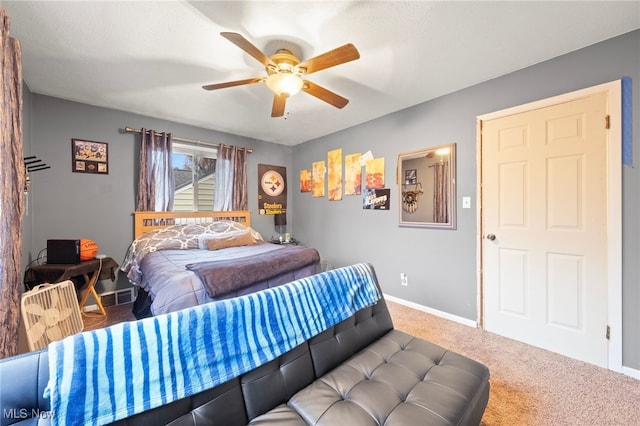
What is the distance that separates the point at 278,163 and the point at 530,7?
153 inches

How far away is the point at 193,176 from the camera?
3881 mm

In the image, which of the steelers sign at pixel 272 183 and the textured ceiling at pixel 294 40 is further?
the steelers sign at pixel 272 183

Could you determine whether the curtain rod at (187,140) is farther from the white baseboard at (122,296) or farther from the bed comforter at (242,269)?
the bed comforter at (242,269)

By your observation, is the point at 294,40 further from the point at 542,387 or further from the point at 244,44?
the point at 542,387

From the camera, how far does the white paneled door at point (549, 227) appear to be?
194 cm

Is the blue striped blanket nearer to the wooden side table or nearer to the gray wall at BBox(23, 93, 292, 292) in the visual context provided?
the wooden side table

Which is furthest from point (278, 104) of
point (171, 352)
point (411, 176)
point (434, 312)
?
point (434, 312)

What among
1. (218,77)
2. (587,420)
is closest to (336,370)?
(587,420)

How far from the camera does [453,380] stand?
1.20 m

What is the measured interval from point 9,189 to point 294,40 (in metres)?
2.02

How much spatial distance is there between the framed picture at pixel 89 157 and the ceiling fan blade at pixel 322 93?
111 inches

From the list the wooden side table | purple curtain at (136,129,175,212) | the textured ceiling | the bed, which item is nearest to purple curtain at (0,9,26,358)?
the textured ceiling

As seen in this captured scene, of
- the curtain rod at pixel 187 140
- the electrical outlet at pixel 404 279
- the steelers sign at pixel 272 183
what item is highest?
the curtain rod at pixel 187 140

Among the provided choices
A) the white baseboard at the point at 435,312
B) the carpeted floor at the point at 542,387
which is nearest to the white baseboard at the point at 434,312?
the white baseboard at the point at 435,312
